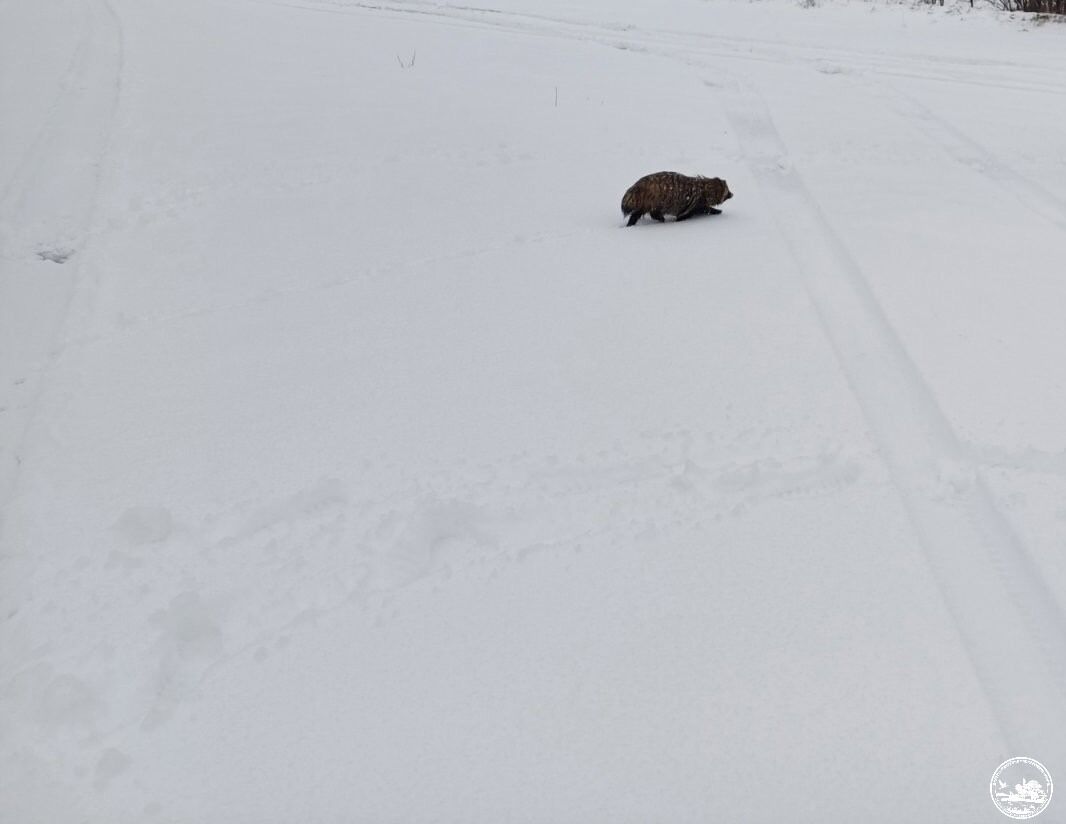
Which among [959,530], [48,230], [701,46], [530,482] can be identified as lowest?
[48,230]

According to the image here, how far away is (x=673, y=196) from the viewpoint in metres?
5.00

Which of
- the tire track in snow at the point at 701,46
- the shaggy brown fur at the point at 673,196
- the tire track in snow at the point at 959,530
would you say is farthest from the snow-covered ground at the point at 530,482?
the tire track in snow at the point at 701,46

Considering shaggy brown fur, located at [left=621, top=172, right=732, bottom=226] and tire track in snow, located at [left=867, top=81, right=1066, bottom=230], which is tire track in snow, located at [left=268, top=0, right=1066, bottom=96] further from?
shaggy brown fur, located at [left=621, top=172, right=732, bottom=226]

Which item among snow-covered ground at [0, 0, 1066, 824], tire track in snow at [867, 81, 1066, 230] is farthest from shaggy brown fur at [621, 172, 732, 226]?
tire track in snow at [867, 81, 1066, 230]

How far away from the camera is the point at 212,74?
8328 millimetres

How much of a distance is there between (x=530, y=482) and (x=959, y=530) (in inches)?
50.7

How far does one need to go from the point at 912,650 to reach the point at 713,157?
4.53m

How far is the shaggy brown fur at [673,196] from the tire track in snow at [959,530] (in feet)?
2.90

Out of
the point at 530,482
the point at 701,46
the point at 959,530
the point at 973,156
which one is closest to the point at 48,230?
the point at 530,482

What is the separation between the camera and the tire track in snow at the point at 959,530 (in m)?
2.10

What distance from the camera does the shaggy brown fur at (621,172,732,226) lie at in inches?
196

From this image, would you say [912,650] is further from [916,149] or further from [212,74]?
[212,74]

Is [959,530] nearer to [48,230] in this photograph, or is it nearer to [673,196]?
[673,196]

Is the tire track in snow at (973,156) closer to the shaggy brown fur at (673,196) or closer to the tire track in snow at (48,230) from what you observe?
the shaggy brown fur at (673,196)
